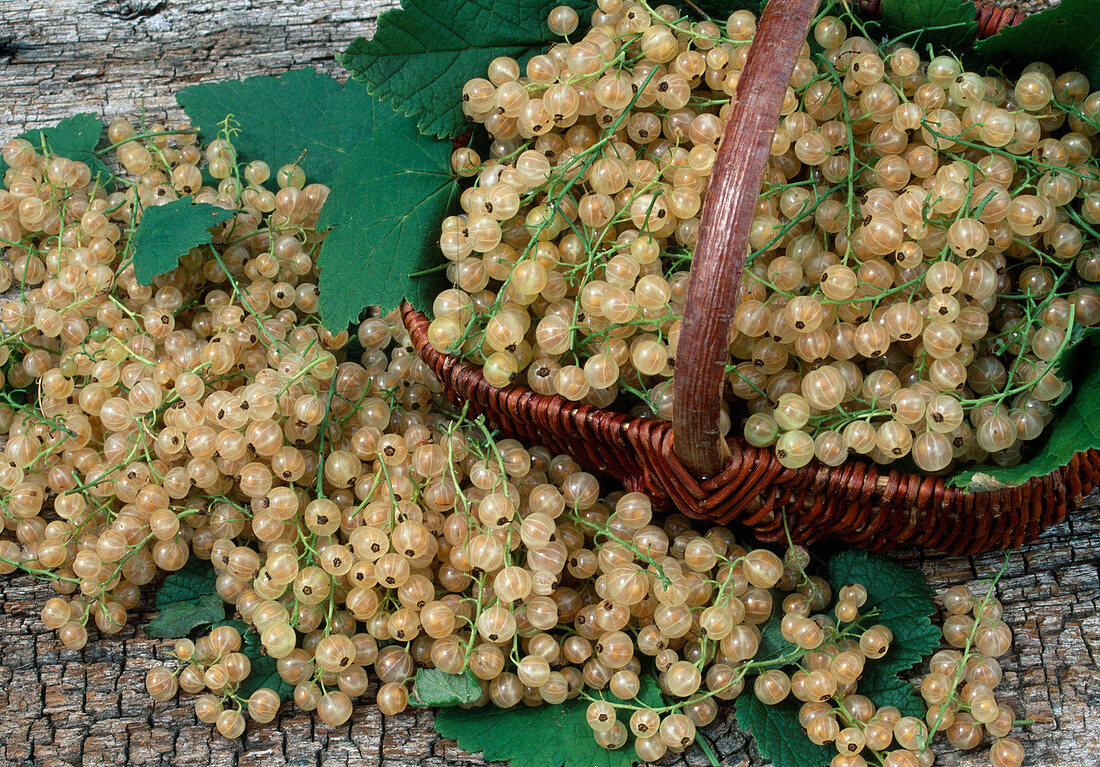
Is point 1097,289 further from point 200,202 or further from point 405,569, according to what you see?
point 200,202

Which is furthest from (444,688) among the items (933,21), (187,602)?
(933,21)

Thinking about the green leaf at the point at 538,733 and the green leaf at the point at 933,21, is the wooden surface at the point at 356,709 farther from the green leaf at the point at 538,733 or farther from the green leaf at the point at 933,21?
the green leaf at the point at 933,21

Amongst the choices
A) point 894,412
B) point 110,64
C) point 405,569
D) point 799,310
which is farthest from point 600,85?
point 110,64

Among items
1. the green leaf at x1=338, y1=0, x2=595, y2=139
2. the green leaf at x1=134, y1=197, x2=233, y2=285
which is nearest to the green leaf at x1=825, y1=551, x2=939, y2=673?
the green leaf at x1=338, y1=0, x2=595, y2=139

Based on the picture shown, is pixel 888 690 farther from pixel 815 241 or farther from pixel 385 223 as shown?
pixel 385 223

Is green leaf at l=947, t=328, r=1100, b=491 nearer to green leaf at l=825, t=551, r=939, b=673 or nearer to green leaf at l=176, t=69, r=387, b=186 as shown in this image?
green leaf at l=825, t=551, r=939, b=673

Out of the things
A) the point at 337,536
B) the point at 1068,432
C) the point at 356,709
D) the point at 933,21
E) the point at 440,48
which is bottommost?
the point at 356,709

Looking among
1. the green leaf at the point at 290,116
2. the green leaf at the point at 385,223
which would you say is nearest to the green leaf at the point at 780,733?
the green leaf at the point at 385,223
